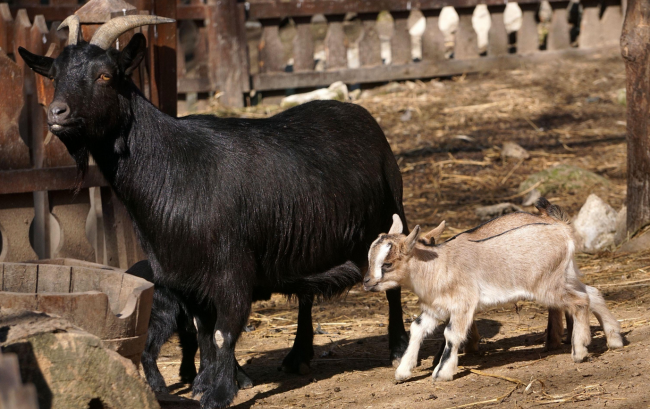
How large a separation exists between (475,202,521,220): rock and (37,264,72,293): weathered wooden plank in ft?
15.3

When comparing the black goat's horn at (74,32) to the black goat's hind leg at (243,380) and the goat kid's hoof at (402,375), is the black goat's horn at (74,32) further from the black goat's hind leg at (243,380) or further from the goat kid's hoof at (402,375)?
the goat kid's hoof at (402,375)

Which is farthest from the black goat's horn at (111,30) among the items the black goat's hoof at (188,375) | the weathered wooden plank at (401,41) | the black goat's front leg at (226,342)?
the weathered wooden plank at (401,41)

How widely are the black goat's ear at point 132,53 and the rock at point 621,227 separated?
4.31 m

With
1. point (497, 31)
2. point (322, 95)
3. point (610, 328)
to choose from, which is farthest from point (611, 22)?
point (610, 328)

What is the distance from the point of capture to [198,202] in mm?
4812

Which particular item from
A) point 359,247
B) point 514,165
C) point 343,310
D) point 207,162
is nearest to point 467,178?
point 514,165

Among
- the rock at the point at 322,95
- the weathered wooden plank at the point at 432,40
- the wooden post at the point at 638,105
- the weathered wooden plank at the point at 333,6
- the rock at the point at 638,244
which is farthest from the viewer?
the weathered wooden plank at the point at 432,40

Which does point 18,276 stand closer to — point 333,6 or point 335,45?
point 333,6

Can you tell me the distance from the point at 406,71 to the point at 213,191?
7616 millimetres

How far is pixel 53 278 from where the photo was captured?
451 centimetres

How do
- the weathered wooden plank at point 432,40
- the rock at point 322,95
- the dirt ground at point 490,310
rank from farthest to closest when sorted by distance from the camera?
the weathered wooden plank at point 432,40, the rock at point 322,95, the dirt ground at point 490,310

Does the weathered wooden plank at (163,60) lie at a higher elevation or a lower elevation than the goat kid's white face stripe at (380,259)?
higher

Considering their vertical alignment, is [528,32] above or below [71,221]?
above

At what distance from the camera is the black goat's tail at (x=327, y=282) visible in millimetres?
5227
